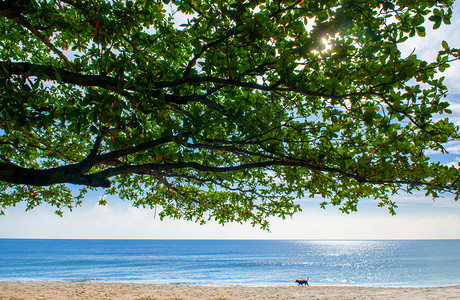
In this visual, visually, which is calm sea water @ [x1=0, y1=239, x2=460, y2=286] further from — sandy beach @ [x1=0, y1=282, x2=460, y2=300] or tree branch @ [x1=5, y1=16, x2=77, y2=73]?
tree branch @ [x1=5, y1=16, x2=77, y2=73]

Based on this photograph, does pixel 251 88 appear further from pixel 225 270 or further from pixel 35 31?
pixel 225 270

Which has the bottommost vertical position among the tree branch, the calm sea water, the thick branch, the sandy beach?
the calm sea water

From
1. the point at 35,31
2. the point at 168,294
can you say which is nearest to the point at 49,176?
the point at 35,31

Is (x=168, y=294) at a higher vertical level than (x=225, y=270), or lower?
higher

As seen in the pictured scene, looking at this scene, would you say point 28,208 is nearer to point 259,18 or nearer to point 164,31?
point 164,31

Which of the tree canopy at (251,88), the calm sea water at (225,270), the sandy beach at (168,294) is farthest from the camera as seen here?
the calm sea water at (225,270)

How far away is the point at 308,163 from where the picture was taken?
509cm

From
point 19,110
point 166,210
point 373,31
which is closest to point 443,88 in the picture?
point 373,31

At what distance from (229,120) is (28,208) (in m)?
9.60

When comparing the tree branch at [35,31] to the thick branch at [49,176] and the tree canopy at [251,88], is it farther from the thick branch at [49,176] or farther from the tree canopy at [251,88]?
the thick branch at [49,176]

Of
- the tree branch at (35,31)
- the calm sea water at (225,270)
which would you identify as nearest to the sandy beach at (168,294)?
the tree branch at (35,31)

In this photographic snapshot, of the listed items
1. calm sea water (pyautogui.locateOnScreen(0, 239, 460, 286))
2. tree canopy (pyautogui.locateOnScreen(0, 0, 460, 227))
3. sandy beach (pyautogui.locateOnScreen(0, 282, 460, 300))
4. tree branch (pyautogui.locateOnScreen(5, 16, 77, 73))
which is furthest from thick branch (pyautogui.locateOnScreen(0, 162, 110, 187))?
calm sea water (pyautogui.locateOnScreen(0, 239, 460, 286))

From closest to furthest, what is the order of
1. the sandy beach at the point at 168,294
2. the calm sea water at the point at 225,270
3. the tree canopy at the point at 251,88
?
the tree canopy at the point at 251,88 < the sandy beach at the point at 168,294 < the calm sea water at the point at 225,270

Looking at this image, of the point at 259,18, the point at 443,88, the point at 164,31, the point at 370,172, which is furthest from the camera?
the point at 164,31
